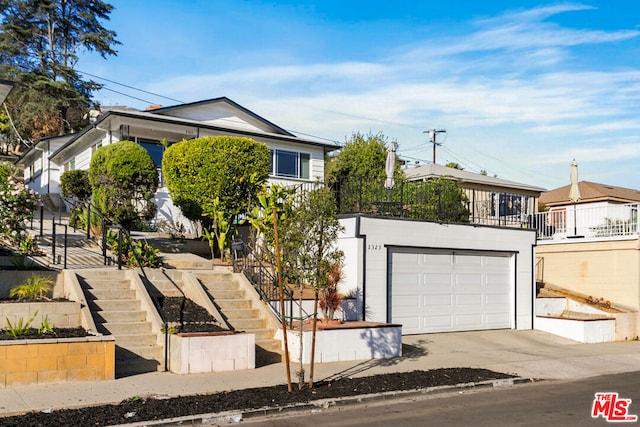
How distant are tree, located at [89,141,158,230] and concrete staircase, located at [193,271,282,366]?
11.1ft

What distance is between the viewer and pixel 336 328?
13.5 metres

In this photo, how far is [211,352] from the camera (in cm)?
1159

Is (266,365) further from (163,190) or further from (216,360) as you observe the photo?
(163,190)

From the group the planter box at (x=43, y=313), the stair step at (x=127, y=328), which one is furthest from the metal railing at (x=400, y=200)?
the planter box at (x=43, y=313)

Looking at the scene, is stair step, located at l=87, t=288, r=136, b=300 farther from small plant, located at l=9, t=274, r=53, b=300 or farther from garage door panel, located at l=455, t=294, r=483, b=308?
garage door panel, located at l=455, t=294, r=483, b=308

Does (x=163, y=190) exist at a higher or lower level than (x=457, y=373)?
higher

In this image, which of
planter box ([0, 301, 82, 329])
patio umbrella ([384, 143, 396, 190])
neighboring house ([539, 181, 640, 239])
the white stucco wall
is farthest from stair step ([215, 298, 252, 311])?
neighboring house ([539, 181, 640, 239])

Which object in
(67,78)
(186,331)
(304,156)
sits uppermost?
(67,78)

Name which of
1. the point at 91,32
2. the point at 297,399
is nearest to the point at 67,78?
the point at 91,32

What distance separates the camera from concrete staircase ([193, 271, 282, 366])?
13.1 metres

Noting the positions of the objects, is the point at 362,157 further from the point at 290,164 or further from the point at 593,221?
the point at 593,221

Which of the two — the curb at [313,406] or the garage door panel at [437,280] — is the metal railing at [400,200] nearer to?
the garage door panel at [437,280]

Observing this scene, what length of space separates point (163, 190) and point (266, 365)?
1282 centimetres

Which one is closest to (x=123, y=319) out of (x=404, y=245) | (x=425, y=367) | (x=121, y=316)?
(x=121, y=316)
